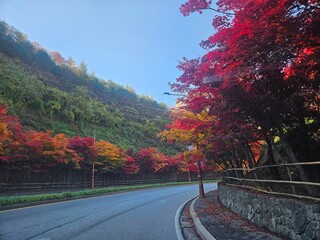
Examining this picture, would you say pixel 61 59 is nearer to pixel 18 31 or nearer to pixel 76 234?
pixel 18 31

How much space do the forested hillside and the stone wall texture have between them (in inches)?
1265

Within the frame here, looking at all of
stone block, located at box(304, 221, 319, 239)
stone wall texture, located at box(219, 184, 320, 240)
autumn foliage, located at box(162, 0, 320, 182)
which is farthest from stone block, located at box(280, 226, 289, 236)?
autumn foliage, located at box(162, 0, 320, 182)

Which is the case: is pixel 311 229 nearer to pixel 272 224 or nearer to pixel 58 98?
pixel 272 224

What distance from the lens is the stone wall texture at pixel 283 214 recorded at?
15.8 ft

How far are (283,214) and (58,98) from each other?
144 ft

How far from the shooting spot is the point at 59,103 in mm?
43531

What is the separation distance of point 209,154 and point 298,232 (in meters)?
9.02

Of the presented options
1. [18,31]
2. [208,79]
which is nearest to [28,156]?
[208,79]

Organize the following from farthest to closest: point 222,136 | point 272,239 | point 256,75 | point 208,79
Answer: point 222,136
point 208,79
point 256,75
point 272,239

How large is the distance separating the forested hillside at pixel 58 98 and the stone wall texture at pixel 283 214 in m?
32.1

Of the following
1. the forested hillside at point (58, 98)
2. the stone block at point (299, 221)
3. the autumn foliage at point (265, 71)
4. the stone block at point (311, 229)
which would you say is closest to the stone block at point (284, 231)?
the stone block at point (299, 221)

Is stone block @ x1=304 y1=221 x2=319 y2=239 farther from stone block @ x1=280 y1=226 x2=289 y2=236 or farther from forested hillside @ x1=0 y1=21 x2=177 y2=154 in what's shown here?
forested hillside @ x1=0 y1=21 x2=177 y2=154

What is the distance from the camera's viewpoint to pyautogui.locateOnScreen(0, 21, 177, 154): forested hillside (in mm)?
37344

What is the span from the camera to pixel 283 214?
5898 millimetres
